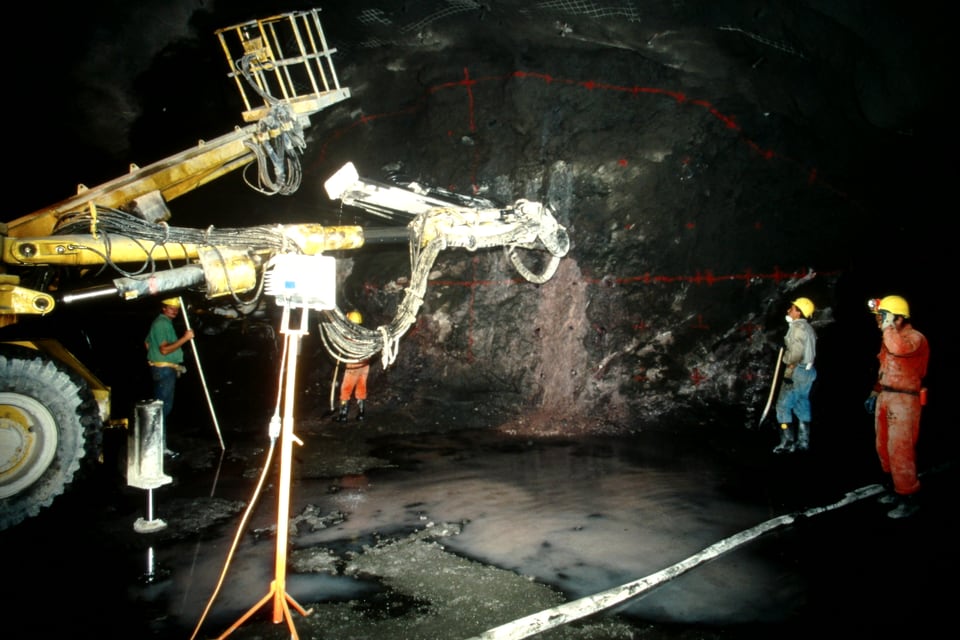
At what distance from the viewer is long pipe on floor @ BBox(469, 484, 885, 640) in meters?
2.97

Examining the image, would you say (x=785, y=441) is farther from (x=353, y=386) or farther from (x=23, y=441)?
(x=23, y=441)

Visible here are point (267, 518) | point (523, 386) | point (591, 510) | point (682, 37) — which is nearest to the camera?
point (267, 518)

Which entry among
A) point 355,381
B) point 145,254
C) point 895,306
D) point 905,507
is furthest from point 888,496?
point 145,254

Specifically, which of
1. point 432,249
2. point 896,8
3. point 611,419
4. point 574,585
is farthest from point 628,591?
point 896,8

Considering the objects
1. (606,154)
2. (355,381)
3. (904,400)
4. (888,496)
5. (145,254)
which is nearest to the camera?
(145,254)

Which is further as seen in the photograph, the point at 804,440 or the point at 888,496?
the point at 804,440

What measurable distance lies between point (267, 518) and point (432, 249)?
2919 millimetres

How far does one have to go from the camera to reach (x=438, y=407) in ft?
30.2

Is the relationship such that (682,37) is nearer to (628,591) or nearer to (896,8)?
(896,8)

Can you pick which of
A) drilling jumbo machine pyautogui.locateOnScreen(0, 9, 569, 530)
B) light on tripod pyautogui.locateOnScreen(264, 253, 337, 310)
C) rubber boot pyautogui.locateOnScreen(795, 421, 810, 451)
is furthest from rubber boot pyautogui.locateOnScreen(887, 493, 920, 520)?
light on tripod pyautogui.locateOnScreen(264, 253, 337, 310)

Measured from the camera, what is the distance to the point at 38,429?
4.59 metres

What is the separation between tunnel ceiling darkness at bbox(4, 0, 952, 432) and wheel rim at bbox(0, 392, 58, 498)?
4804 mm

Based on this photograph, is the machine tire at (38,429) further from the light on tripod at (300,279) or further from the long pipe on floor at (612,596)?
the long pipe on floor at (612,596)

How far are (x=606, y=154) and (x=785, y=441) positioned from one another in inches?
195
